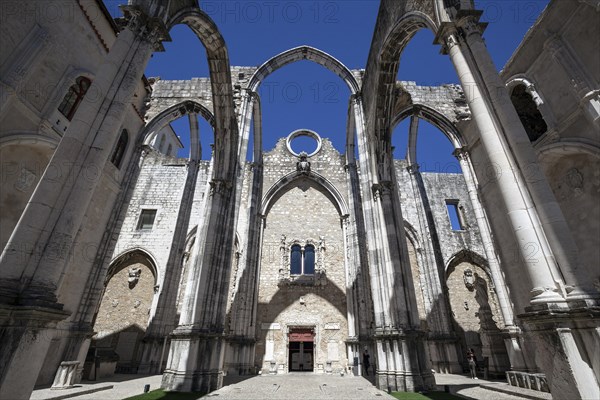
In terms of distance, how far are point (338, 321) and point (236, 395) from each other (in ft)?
29.1

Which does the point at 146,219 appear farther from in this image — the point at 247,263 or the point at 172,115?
the point at 247,263

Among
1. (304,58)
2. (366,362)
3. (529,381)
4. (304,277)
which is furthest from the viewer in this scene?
(304,277)

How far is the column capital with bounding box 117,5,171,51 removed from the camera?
17.6 feet

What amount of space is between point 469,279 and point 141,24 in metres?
18.1

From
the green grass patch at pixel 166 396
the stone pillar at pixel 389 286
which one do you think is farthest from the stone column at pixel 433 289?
the green grass patch at pixel 166 396

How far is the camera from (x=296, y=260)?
16.5 m

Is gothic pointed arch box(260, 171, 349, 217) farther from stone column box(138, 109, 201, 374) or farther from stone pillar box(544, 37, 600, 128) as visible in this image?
stone pillar box(544, 37, 600, 128)

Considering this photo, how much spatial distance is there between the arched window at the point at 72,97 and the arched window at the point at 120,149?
2.34 m

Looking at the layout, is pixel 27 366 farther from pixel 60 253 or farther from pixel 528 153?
pixel 528 153

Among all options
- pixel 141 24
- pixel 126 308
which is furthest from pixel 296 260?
pixel 141 24

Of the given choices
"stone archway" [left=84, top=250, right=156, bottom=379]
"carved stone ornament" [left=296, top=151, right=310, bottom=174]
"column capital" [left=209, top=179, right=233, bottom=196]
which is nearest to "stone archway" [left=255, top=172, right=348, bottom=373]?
"carved stone ornament" [left=296, top=151, right=310, bottom=174]

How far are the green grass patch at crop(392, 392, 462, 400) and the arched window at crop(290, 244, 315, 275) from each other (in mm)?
9267

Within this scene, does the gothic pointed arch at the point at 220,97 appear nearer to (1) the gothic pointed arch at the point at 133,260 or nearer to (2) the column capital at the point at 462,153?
(1) the gothic pointed arch at the point at 133,260

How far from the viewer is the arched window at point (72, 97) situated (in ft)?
29.5
